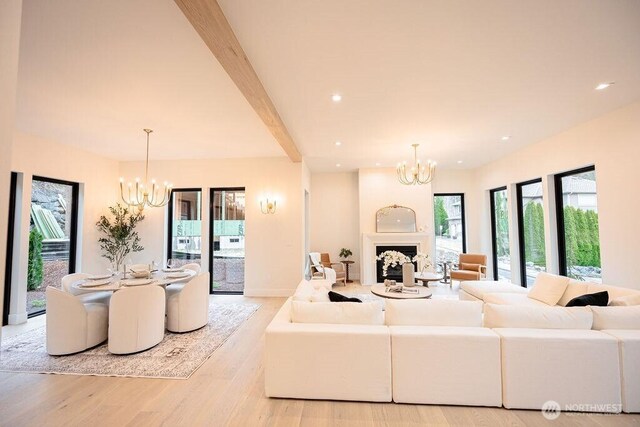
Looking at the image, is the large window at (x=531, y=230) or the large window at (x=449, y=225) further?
the large window at (x=449, y=225)

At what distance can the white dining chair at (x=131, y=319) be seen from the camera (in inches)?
124

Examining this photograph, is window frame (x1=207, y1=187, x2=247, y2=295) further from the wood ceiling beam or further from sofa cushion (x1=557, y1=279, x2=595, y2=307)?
sofa cushion (x1=557, y1=279, x2=595, y2=307)

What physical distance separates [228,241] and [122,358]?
10.8 feet

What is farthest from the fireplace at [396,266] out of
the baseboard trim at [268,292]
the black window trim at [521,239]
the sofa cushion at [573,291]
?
the sofa cushion at [573,291]

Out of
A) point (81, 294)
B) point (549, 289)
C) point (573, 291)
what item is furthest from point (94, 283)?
point (573, 291)

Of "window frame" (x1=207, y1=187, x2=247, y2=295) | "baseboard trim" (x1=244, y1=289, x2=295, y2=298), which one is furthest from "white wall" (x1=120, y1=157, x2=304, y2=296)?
"window frame" (x1=207, y1=187, x2=247, y2=295)

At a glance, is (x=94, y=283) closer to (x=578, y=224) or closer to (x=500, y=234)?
(x=578, y=224)

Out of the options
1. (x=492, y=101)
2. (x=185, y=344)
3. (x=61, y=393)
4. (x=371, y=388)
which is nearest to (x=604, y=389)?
(x=371, y=388)

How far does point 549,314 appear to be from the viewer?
2373 millimetres

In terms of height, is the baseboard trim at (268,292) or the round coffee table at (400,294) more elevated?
the round coffee table at (400,294)

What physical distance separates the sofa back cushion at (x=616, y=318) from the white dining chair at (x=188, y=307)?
4300mm

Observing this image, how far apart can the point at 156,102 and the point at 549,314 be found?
4609 millimetres

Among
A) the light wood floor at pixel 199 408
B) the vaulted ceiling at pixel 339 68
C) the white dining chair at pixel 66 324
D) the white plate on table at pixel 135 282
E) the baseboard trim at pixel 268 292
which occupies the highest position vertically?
the vaulted ceiling at pixel 339 68

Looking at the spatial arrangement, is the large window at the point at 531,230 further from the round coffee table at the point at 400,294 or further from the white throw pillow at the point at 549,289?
the round coffee table at the point at 400,294
